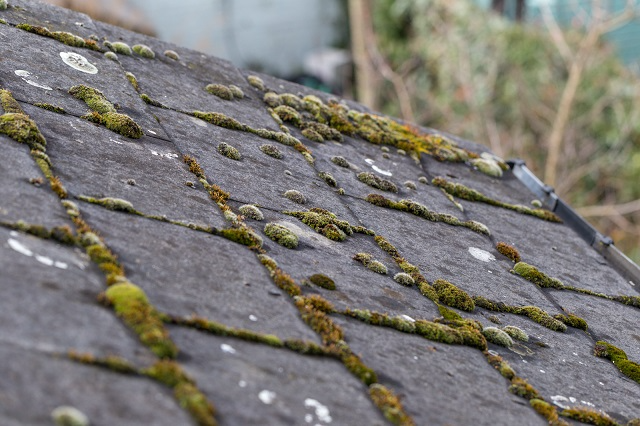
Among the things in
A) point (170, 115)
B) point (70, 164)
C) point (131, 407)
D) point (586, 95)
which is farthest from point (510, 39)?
point (131, 407)

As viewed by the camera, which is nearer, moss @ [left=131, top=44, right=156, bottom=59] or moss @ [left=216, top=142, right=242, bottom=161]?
moss @ [left=216, top=142, right=242, bottom=161]

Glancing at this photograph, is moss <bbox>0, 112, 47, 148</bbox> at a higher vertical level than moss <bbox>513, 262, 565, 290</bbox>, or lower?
higher

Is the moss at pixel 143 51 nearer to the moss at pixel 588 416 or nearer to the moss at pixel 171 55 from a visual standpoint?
the moss at pixel 171 55

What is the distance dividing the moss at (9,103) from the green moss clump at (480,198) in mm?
3217

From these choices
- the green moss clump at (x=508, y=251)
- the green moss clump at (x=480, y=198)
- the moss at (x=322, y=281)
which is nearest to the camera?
the moss at (x=322, y=281)

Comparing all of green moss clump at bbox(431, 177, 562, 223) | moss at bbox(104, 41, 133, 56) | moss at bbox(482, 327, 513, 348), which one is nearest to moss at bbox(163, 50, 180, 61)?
moss at bbox(104, 41, 133, 56)

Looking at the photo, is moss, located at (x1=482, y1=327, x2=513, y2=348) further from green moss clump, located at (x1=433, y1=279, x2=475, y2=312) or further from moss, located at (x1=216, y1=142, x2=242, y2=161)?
moss, located at (x1=216, y1=142, x2=242, y2=161)

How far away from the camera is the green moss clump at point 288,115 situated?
6.13 meters

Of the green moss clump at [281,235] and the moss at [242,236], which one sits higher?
the moss at [242,236]

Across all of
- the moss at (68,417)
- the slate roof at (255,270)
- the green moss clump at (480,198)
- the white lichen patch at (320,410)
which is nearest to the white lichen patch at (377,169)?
the slate roof at (255,270)

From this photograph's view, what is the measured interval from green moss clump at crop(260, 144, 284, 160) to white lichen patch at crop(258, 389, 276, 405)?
2787 mm

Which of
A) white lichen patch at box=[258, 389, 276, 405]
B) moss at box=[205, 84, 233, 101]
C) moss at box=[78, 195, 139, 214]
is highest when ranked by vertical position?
white lichen patch at box=[258, 389, 276, 405]

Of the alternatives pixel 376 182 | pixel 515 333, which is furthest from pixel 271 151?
pixel 515 333

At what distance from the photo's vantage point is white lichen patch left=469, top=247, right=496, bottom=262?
5.20m
